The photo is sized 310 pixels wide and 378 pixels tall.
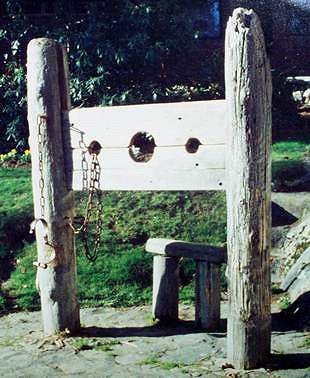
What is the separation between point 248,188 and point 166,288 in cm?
146

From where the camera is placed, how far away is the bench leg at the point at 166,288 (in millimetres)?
5094

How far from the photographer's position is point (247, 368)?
13.5 feet

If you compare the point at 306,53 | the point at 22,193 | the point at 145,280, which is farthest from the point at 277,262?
the point at 306,53

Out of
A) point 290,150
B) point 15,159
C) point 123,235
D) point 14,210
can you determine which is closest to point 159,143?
point 123,235

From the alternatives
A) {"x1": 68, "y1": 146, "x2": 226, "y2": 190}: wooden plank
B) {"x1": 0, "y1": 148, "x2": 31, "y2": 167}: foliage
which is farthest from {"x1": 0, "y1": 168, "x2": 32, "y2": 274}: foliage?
{"x1": 68, "y1": 146, "x2": 226, "y2": 190}: wooden plank

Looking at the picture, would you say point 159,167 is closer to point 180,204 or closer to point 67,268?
point 67,268

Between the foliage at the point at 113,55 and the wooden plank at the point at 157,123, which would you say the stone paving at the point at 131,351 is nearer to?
the wooden plank at the point at 157,123

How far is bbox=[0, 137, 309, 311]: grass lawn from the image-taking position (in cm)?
606

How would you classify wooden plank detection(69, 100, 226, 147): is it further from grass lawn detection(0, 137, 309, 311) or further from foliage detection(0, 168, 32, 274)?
foliage detection(0, 168, 32, 274)

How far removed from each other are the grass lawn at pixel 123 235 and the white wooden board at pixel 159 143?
163 cm

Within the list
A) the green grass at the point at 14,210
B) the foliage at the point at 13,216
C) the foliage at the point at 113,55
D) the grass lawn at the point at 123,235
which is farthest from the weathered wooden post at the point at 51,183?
the foliage at the point at 113,55

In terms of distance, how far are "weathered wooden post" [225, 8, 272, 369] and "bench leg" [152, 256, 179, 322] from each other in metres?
0.99

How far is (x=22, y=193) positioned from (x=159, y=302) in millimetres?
3406

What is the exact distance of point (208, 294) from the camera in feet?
16.0
